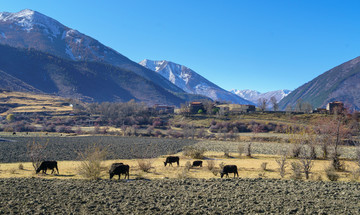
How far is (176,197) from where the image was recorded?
13.0 m

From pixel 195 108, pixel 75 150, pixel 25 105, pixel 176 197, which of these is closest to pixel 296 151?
pixel 176 197

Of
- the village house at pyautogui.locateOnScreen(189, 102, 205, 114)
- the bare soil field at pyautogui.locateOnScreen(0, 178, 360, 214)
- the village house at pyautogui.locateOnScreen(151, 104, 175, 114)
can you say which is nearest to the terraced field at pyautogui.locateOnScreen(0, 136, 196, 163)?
the bare soil field at pyautogui.locateOnScreen(0, 178, 360, 214)

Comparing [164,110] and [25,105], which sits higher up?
[25,105]

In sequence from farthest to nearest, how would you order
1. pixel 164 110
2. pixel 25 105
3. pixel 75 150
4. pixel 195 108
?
1. pixel 164 110
2. pixel 25 105
3. pixel 195 108
4. pixel 75 150

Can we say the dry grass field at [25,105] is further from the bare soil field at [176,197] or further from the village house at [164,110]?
the bare soil field at [176,197]

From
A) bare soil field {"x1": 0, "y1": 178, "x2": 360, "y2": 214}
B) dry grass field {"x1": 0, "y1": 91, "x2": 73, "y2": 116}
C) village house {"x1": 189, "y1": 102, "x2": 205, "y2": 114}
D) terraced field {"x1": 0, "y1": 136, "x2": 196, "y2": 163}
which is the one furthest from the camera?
village house {"x1": 189, "y1": 102, "x2": 205, "y2": 114}

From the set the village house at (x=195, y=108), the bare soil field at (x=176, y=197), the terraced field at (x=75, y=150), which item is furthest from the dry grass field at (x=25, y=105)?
the bare soil field at (x=176, y=197)

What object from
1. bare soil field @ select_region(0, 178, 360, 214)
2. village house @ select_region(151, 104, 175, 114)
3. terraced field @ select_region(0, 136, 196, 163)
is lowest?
terraced field @ select_region(0, 136, 196, 163)

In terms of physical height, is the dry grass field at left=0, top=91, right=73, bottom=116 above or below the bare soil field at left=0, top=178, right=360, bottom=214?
above

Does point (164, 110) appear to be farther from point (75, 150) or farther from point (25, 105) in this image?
point (75, 150)

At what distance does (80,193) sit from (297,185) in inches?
470

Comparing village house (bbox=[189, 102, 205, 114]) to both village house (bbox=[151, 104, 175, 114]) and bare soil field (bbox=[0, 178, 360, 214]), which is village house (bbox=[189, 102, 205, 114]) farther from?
bare soil field (bbox=[0, 178, 360, 214])

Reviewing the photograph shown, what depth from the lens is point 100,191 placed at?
1413cm

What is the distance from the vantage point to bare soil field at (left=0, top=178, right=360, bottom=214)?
11078 millimetres
